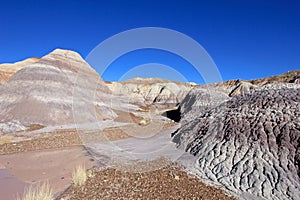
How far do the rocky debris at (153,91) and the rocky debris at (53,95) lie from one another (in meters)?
42.1

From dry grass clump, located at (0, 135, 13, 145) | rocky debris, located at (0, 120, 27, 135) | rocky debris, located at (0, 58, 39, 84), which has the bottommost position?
dry grass clump, located at (0, 135, 13, 145)

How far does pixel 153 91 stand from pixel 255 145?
8543cm

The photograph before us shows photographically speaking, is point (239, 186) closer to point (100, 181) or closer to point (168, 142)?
point (100, 181)

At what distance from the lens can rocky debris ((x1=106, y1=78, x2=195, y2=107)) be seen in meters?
79.4

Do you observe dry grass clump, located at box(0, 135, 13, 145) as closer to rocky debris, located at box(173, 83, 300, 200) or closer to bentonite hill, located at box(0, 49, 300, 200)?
bentonite hill, located at box(0, 49, 300, 200)

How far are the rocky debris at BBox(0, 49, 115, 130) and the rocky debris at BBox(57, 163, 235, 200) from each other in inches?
620

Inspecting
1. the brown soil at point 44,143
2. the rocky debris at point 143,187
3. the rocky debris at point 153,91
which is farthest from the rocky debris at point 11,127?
the rocky debris at point 153,91

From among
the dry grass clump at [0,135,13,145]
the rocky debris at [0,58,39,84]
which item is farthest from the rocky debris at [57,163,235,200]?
the rocky debris at [0,58,39,84]

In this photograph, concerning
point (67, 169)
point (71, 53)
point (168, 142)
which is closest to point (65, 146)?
point (67, 169)

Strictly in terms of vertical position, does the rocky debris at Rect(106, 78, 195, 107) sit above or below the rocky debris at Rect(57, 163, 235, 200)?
above

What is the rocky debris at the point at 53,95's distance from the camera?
72.9 ft

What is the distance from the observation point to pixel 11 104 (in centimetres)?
2248

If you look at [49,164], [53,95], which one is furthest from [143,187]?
[53,95]

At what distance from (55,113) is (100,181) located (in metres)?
17.2
